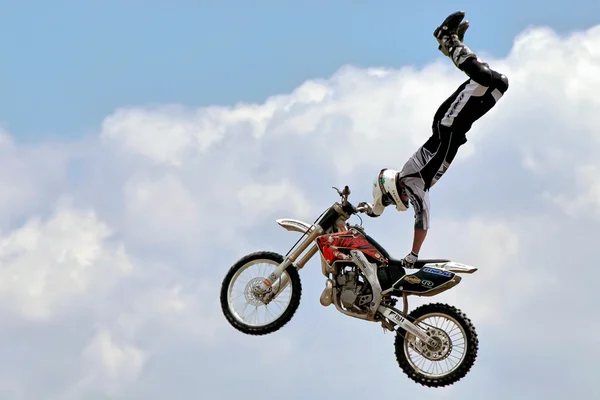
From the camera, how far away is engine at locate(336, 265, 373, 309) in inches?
605

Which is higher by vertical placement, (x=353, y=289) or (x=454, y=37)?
(x=454, y=37)

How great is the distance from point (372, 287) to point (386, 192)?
55.7 inches

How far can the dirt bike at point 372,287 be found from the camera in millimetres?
15016

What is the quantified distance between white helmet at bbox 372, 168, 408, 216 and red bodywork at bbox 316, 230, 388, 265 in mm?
571

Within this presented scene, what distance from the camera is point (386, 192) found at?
15.8m

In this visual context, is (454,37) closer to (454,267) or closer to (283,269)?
(454,267)

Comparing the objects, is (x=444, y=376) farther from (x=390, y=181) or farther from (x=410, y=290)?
(x=390, y=181)

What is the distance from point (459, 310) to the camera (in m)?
14.9

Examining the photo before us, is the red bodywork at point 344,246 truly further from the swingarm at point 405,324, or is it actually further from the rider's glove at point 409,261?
the swingarm at point 405,324

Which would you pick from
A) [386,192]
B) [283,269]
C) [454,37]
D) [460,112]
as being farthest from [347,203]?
[454,37]

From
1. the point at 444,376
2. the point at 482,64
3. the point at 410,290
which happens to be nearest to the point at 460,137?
the point at 482,64

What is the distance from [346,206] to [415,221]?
998 mm

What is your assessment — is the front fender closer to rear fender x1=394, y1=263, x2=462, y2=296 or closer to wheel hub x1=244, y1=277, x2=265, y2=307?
wheel hub x1=244, y1=277, x2=265, y2=307

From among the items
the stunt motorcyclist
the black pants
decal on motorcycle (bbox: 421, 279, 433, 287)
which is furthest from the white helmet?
decal on motorcycle (bbox: 421, 279, 433, 287)
